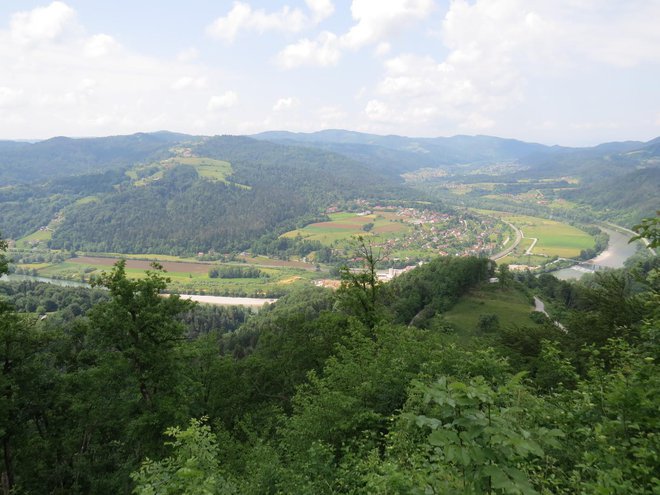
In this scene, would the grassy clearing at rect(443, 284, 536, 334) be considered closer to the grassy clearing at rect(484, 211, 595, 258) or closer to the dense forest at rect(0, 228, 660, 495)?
the dense forest at rect(0, 228, 660, 495)

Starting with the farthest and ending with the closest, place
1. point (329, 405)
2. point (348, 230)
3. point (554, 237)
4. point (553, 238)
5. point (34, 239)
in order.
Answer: point (34, 239), point (348, 230), point (554, 237), point (553, 238), point (329, 405)

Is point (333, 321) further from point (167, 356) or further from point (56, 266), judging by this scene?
point (56, 266)

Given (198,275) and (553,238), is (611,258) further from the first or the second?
(198,275)

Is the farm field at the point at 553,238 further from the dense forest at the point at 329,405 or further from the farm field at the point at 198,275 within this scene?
the dense forest at the point at 329,405

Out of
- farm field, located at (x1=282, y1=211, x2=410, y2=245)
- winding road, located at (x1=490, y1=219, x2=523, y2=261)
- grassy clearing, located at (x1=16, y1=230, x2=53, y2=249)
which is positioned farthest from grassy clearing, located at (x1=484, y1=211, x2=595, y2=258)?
grassy clearing, located at (x1=16, y1=230, x2=53, y2=249)

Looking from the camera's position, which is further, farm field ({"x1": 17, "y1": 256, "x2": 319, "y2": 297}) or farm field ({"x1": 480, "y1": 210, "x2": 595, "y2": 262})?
farm field ({"x1": 480, "y1": 210, "x2": 595, "y2": 262})

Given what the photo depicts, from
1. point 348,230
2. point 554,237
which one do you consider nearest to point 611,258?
point 554,237

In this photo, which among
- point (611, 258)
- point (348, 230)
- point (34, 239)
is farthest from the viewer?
point (34, 239)
